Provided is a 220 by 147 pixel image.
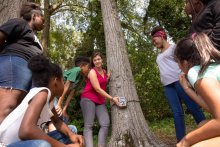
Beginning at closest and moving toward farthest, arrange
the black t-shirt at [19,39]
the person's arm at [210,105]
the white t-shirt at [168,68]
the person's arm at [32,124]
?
the person's arm at [210,105] < the person's arm at [32,124] < the black t-shirt at [19,39] < the white t-shirt at [168,68]

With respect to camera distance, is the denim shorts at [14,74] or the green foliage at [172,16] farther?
the green foliage at [172,16]

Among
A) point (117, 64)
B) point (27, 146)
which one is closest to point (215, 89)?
point (27, 146)

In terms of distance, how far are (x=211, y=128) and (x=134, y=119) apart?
10.4 ft

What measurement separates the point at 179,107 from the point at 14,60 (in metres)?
2.19

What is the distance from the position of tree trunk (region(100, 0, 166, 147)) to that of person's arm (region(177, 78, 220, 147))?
2919 millimetres

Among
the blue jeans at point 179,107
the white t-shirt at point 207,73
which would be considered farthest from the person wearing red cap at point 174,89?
the white t-shirt at point 207,73

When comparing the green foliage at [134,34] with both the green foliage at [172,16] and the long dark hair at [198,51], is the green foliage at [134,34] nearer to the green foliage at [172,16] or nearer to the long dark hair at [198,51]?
the green foliage at [172,16]

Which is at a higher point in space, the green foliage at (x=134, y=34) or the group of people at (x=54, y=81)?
the green foliage at (x=134, y=34)

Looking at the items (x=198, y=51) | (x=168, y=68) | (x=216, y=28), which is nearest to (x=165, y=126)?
(x=168, y=68)

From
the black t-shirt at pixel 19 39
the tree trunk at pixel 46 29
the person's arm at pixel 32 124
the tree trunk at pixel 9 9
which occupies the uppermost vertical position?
the tree trunk at pixel 46 29

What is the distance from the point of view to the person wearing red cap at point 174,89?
4.39 meters

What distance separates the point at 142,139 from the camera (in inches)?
214

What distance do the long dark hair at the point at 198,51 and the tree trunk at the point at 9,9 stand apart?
2477 millimetres

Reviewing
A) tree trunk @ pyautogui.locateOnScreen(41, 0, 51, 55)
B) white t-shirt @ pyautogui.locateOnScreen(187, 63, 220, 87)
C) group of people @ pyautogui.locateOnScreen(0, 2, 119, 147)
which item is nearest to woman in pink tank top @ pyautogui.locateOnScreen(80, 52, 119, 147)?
group of people @ pyautogui.locateOnScreen(0, 2, 119, 147)
